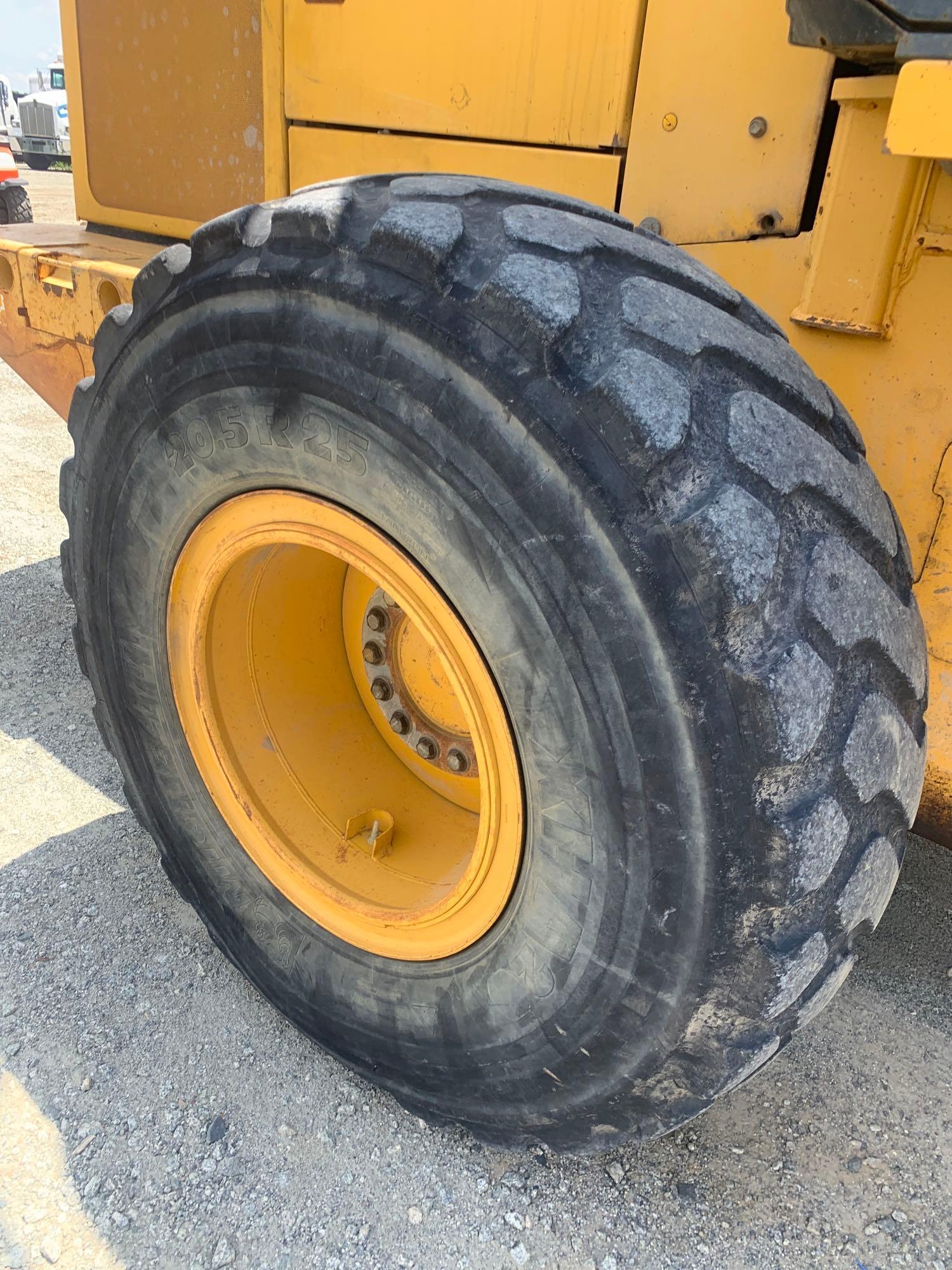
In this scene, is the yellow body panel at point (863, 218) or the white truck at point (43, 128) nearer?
the yellow body panel at point (863, 218)

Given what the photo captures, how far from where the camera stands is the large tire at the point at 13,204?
10.6m

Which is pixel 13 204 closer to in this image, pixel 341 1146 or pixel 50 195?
pixel 50 195

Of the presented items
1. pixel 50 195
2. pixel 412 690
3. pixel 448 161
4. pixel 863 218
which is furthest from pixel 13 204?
pixel 863 218

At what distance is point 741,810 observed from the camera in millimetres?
1197

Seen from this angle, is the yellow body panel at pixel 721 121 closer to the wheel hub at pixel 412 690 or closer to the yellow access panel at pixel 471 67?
the yellow access panel at pixel 471 67

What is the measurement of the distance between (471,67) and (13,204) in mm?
10480

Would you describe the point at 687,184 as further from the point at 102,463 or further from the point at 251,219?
the point at 102,463

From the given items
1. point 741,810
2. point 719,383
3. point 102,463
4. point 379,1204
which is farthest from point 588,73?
point 379,1204

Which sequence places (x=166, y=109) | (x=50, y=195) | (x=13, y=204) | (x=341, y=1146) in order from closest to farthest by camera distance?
(x=341, y=1146), (x=166, y=109), (x=13, y=204), (x=50, y=195)

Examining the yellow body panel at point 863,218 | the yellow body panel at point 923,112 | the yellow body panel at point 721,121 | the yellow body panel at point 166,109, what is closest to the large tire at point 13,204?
the yellow body panel at point 166,109

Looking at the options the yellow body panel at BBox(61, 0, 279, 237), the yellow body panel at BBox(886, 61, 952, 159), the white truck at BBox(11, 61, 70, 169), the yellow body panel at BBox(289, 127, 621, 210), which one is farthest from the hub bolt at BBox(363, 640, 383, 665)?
the white truck at BBox(11, 61, 70, 169)

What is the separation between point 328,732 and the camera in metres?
2.07

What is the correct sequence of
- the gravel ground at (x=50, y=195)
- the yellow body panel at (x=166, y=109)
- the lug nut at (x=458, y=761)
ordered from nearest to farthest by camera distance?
1. the lug nut at (x=458, y=761)
2. the yellow body panel at (x=166, y=109)
3. the gravel ground at (x=50, y=195)

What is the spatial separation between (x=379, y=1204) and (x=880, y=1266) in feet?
2.69
